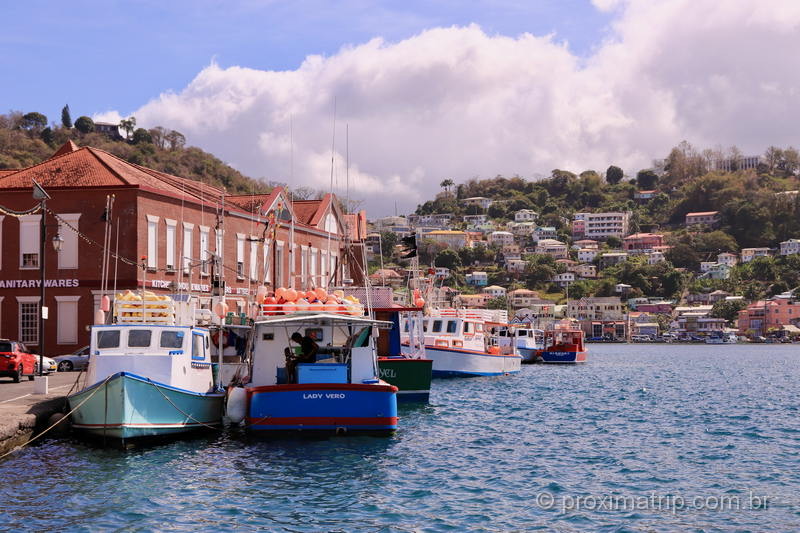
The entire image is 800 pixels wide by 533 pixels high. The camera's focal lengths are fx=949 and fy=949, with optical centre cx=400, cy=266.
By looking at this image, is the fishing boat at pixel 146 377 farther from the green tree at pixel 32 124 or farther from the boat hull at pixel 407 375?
the green tree at pixel 32 124

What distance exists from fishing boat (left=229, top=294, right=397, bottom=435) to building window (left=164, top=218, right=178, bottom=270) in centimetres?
2446

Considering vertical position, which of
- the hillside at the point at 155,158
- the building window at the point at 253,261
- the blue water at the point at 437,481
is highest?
the hillside at the point at 155,158

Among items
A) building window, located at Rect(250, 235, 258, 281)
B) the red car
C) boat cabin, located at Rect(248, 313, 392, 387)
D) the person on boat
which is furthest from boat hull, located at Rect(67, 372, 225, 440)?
building window, located at Rect(250, 235, 258, 281)

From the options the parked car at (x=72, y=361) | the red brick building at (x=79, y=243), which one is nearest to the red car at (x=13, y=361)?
the parked car at (x=72, y=361)

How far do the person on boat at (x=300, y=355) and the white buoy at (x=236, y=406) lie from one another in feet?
4.92

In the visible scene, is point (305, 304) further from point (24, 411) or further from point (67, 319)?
point (67, 319)

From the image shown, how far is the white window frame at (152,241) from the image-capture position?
5059 cm

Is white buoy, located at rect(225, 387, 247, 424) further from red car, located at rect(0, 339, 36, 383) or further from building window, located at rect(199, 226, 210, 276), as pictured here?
building window, located at rect(199, 226, 210, 276)

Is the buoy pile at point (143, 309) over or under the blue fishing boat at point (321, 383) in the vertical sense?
over

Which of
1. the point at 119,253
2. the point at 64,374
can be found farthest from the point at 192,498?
the point at 119,253

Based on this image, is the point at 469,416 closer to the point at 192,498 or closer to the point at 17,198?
the point at 192,498

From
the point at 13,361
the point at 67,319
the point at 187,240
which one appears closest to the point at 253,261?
the point at 187,240

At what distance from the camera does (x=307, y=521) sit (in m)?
18.2

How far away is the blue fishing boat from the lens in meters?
26.7
